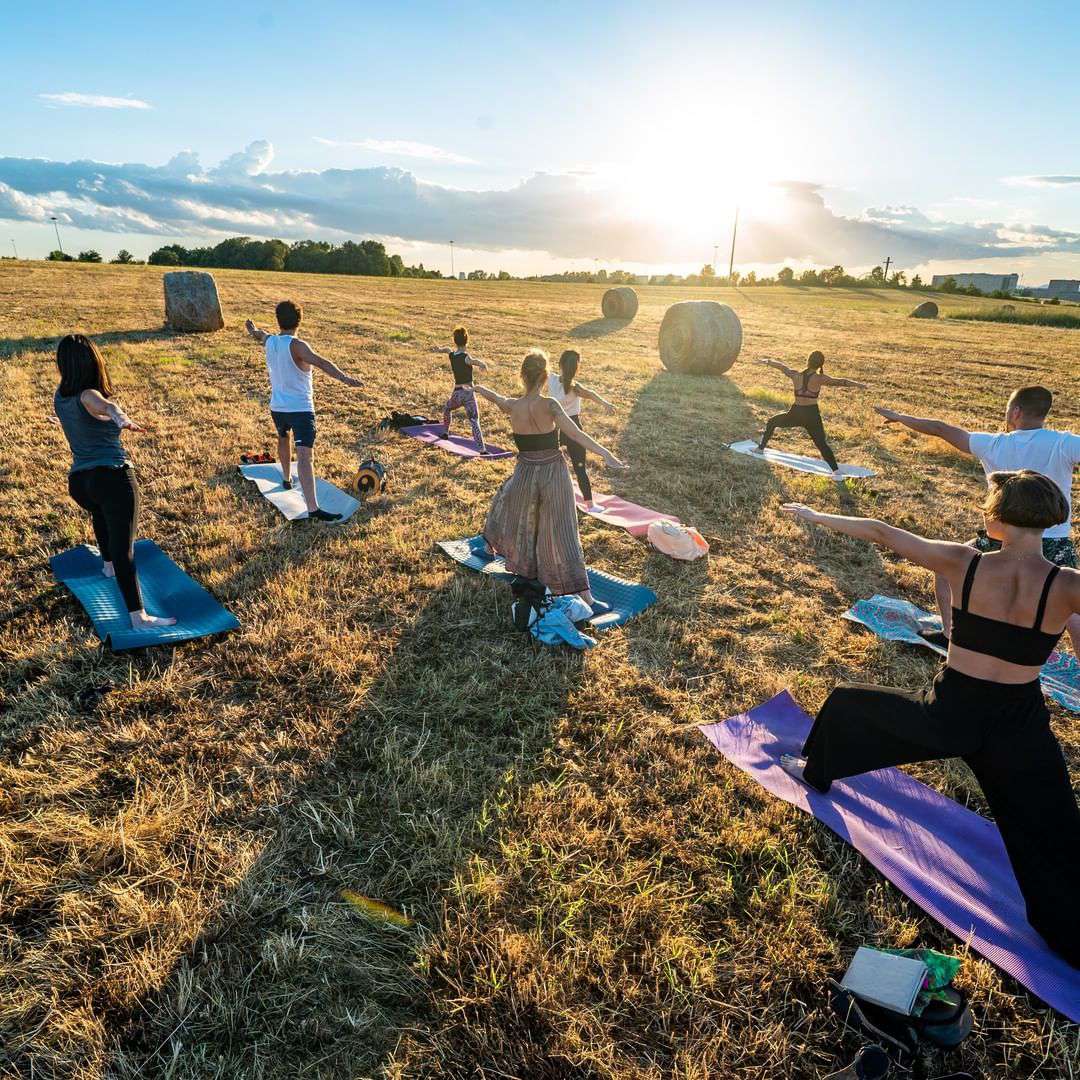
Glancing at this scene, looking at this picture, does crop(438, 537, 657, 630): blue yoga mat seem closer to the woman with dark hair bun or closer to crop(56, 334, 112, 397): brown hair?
the woman with dark hair bun

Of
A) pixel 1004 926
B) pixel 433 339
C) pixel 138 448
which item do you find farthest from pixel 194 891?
pixel 433 339

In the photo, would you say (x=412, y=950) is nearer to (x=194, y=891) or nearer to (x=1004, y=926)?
(x=194, y=891)

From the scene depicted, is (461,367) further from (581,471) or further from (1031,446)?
(1031,446)

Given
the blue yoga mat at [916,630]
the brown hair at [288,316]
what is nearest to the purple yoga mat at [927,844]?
the blue yoga mat at [916,630]

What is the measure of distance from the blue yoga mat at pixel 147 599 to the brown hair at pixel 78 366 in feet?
5.75

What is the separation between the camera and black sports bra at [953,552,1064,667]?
2.93 m

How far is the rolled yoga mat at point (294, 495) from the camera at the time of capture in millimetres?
7674

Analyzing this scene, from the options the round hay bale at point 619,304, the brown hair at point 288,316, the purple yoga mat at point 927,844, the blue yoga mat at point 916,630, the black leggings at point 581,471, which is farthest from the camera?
the round hay bale at point 619,304

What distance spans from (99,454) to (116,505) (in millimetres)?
391

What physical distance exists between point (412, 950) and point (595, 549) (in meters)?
4.87

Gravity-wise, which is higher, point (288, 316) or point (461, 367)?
point (288, 316)

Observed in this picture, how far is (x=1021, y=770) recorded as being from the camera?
3.03 m

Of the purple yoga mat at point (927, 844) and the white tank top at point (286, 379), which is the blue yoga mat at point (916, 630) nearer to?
the purple yoga mat at point (927, 844)

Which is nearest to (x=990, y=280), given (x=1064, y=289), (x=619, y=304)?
(x=1064, y=289)
